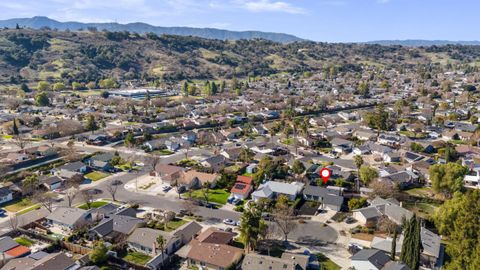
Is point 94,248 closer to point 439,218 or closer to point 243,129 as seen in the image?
point 439,218

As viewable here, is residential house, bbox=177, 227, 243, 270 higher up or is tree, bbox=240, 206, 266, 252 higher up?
tree, bbox=240, 206, 266, 252

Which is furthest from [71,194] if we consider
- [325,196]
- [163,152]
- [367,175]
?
[367,175]

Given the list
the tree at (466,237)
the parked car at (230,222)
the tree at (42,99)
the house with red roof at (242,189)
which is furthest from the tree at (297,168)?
the tree at (42,99)

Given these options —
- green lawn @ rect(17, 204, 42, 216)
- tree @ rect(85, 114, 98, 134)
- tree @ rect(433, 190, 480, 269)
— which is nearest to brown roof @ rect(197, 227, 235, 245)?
tree @ rect(433, 190, 480, 269)

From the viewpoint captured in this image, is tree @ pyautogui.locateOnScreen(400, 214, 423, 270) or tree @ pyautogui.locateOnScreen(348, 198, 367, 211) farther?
tree @ pyautogui.locateOnScreen(348, 198, 367, 211)

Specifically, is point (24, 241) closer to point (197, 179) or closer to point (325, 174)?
point (197, 179)

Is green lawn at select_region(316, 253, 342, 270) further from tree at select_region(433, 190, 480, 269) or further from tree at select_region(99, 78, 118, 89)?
tree at select_region(99, 78, 118, 89)

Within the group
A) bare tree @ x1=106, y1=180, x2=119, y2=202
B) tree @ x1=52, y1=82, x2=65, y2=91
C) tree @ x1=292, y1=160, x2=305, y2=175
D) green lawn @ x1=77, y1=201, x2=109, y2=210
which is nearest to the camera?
green lawn @ x1=77, y1=201, x2=109, y2=210
